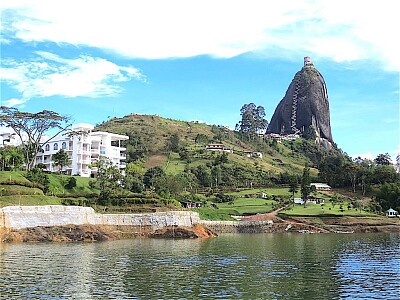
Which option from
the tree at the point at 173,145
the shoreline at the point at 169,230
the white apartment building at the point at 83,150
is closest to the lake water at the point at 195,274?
the shoreline at the point at 169,230

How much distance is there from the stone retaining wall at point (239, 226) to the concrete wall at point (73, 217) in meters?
11.0

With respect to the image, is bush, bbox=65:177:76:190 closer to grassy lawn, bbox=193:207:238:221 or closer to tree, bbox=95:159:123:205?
tree, bbox=95:159:123:205

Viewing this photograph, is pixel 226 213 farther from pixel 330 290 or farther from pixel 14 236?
pixel 330 290

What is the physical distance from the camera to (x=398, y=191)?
109 metres

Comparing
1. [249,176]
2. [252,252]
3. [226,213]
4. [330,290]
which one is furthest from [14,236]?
[249,176]

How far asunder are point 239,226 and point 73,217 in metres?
37.1

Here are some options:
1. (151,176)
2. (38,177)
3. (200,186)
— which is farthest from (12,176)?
(200,186)

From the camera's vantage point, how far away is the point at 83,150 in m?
108

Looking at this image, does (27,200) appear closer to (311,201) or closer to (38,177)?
(38,177)

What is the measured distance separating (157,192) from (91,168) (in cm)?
1992

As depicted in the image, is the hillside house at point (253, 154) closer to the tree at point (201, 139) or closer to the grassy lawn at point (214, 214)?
the tree at point (201, 139)

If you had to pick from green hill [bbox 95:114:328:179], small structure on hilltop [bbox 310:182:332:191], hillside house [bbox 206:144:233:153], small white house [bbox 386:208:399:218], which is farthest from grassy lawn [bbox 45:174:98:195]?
hillside house [bbox 206:144:233:153]

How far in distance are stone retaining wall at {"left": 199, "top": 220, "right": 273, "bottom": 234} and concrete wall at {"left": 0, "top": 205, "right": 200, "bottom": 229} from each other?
36.2ft

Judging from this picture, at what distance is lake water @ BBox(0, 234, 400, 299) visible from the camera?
25656mm
